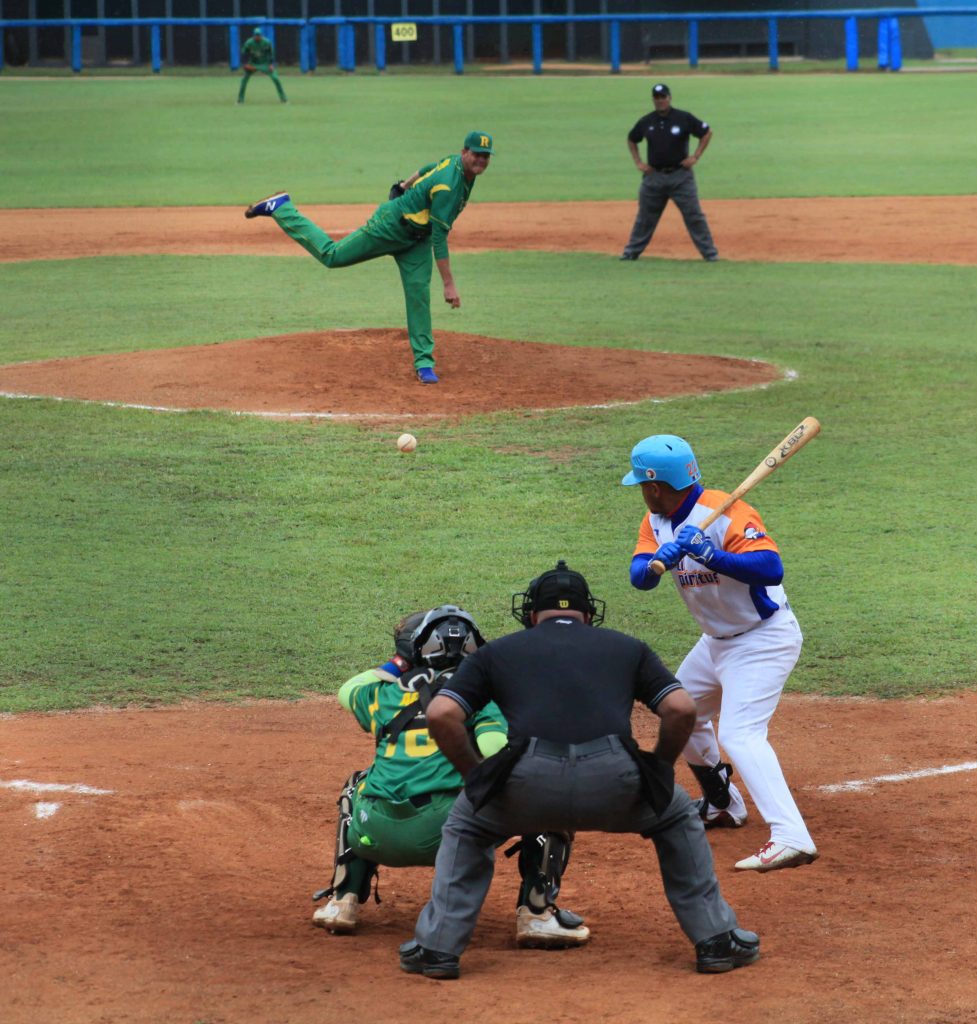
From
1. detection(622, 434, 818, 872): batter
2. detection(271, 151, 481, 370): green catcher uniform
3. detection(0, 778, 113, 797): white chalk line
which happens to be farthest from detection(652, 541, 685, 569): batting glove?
detection(271, 151, 481, 370): green catcher uniform

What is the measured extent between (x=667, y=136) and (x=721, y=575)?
17.1 meters

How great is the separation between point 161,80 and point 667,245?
31670mm

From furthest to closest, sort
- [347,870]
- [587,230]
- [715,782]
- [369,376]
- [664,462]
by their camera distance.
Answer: [587,230] < [369,376] < [715,782] < [664,462] < [347,870]

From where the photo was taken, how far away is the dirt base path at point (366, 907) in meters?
4.87

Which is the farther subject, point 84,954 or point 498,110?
point 498,110

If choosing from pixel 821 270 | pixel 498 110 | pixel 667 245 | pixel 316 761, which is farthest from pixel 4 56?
pixel 316 761

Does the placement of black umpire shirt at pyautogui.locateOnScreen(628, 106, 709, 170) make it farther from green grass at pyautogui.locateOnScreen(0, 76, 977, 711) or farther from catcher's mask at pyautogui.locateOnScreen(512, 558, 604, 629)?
catcher's mask at pyautogui.locateOnScreen(512, 558, 604, 629)

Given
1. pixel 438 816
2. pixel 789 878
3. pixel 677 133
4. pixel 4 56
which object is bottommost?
pixel 789 878

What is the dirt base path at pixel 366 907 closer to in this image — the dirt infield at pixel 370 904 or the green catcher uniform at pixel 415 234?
the dirt infield at pixel 370 904

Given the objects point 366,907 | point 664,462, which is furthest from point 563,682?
point 366,907

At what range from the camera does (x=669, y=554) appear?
5867 millimetres

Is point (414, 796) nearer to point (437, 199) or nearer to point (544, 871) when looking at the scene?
point (544, 871)

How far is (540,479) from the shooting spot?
40.0ft

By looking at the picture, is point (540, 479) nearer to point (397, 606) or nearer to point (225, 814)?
point (397, 606)
